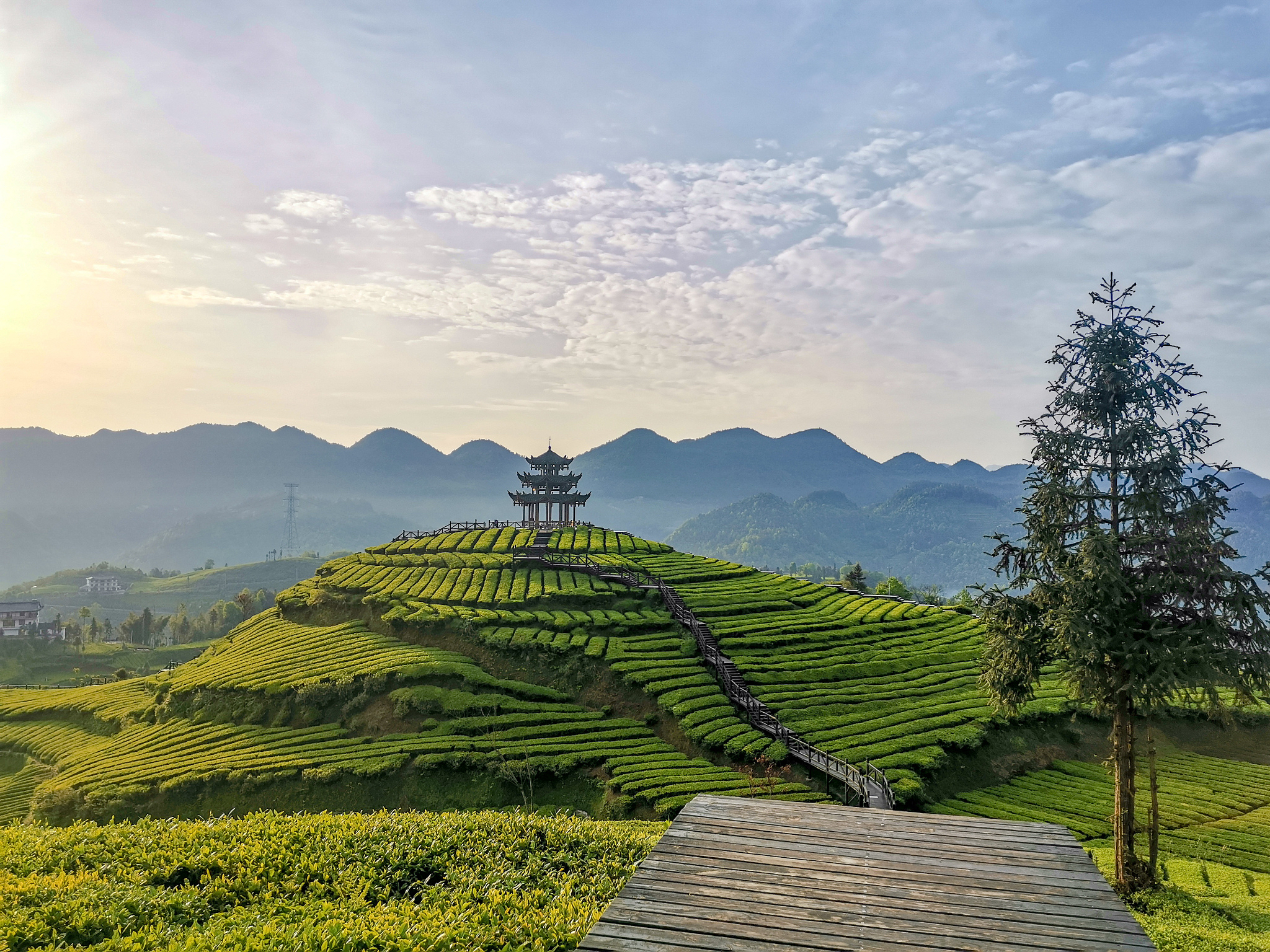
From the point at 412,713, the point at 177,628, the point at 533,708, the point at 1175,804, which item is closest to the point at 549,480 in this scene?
the point at 412,713

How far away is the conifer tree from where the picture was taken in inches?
671

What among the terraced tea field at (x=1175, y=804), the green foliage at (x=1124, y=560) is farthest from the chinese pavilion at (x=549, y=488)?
the green foliage at (x=1124, y=560)

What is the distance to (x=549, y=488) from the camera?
91188 millimetres

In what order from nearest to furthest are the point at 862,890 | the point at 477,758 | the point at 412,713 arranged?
→ 1. the point at 862,890
2. the point at 477,758
3. the point at 412,713

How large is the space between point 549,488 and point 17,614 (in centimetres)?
13546

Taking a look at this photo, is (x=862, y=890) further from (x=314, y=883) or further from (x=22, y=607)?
(x=22, y=607)

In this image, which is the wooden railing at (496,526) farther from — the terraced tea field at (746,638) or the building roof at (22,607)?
the building roof at (22,607)

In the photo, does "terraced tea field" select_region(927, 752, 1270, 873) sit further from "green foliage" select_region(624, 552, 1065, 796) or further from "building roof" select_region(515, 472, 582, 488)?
"building roof" select_region(515, 472, 582, 488)

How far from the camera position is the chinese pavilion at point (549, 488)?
90500mm

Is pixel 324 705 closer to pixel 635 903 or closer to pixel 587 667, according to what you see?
pixel 587 667

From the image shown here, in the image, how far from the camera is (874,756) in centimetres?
3241

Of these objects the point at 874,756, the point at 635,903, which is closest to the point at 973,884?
the point at 635,903

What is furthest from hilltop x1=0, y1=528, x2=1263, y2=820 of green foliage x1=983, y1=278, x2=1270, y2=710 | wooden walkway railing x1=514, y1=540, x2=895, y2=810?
green foliage x1=983, y1=278, x2=1270, y2=710

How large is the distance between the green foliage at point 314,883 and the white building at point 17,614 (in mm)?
179544
